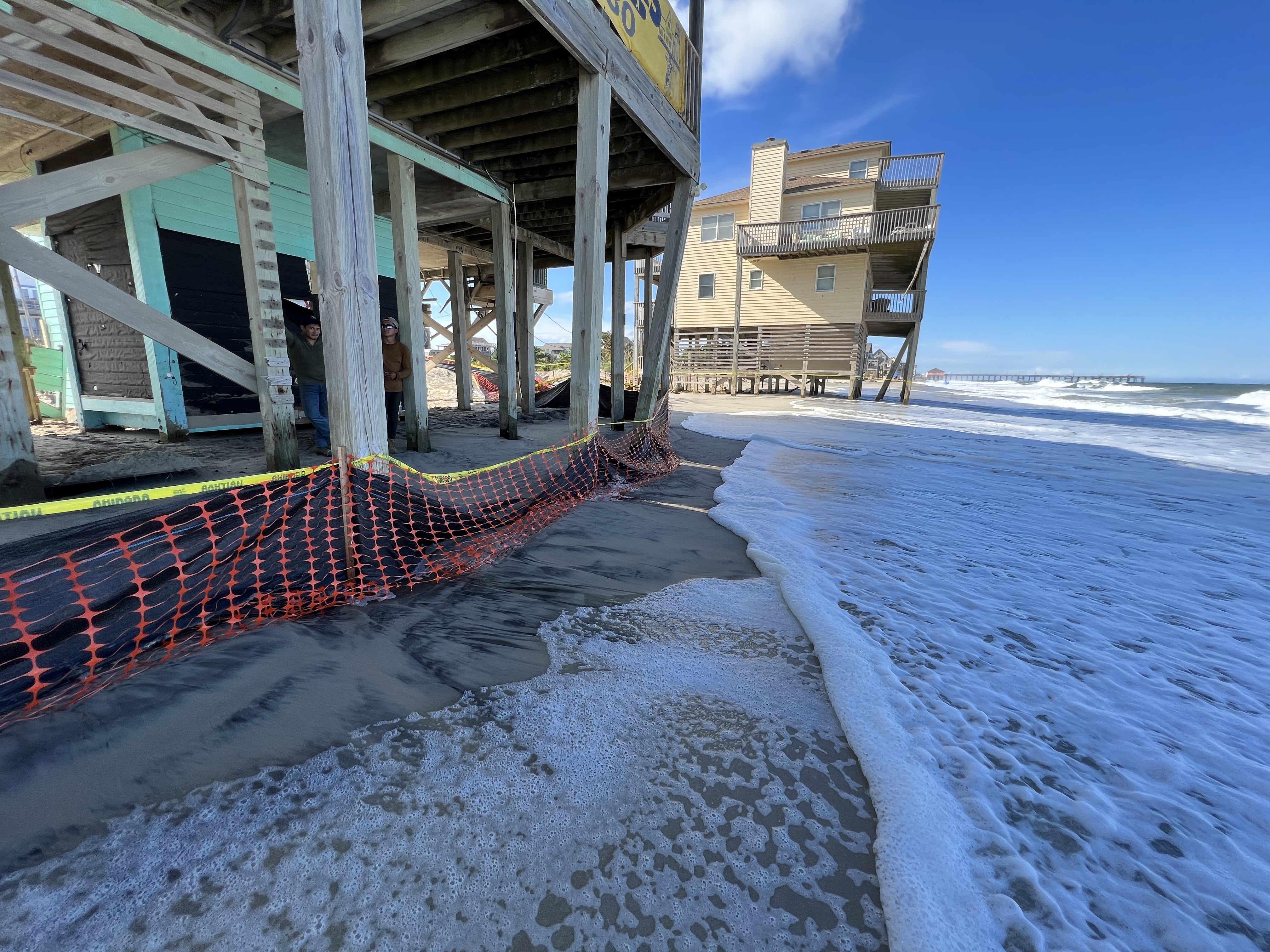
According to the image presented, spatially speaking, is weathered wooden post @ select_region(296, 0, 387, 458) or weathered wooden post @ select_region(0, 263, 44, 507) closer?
weathered wooden post @ select_region(296, 0, 387, 458)

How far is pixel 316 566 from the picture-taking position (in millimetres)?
2594

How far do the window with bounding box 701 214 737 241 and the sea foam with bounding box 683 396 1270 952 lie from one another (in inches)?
820

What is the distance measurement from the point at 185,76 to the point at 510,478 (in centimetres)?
365

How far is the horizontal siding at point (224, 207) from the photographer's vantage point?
5.71 m

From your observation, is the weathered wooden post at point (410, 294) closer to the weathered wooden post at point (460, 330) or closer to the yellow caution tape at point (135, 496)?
the yellow caution tape at point (135, 496)

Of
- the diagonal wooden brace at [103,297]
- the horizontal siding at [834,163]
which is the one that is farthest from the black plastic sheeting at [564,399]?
the horizontal siding at [834,163]

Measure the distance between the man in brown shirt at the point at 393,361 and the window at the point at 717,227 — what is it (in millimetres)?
20743

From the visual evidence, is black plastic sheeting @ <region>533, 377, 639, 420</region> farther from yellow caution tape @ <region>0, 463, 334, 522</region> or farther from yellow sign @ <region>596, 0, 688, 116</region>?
yellow caution tape @ <region>0, 463, 334, 522</region>

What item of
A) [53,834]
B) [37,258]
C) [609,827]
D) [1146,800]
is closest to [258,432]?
[37,258]

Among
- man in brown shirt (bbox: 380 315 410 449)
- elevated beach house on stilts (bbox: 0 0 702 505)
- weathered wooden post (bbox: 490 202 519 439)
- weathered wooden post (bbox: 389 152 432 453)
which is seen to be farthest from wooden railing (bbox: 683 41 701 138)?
man in brown shirt (bbox: 380 315 410 449)

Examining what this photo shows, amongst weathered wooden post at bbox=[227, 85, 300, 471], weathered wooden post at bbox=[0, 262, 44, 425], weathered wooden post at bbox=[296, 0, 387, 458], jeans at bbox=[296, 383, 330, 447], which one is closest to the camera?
weathered wooden post at bbox=[296, 0, 387, 458]

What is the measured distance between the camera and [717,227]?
2331 cm

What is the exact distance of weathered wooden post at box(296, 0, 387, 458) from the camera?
8.09 ft

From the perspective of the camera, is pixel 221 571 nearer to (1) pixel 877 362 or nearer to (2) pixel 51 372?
(2) pixel 51 372
